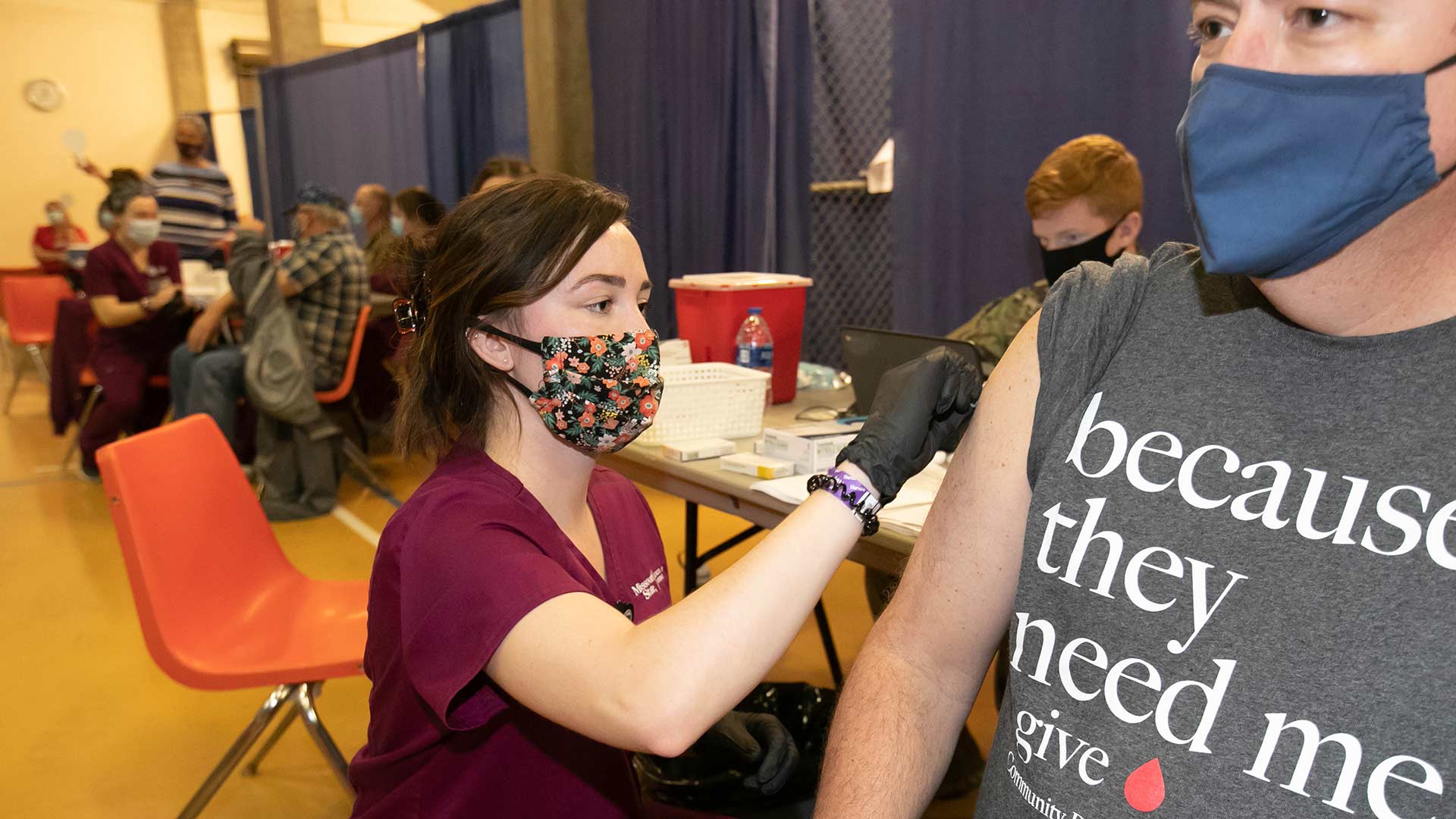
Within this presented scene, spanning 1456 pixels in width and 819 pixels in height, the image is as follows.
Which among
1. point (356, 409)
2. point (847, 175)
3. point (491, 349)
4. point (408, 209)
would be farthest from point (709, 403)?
point (408, 209)

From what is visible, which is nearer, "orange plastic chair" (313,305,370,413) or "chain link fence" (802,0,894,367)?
"chain link fence" (802,0,894,367)

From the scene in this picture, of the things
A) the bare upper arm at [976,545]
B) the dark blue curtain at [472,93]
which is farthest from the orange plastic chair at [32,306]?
the bare upper arm at [976,545]

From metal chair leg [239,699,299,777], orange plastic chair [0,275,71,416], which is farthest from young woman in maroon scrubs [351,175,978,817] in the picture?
orange plastic chair [0,275,71,416]

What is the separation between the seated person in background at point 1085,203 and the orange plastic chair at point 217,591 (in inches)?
65.5

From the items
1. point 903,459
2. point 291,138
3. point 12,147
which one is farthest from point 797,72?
point 12,147

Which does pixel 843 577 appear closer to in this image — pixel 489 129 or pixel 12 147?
pixel 489 129

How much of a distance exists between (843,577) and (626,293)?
252 cm

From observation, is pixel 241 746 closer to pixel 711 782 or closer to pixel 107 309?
pixel 711 782

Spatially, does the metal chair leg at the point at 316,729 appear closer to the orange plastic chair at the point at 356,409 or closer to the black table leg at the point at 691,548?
the black table leg at the point at 691,548

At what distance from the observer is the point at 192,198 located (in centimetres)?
627

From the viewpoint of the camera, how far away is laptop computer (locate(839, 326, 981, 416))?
204 centimetres

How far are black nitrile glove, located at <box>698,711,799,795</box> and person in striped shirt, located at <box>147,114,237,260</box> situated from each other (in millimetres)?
5909

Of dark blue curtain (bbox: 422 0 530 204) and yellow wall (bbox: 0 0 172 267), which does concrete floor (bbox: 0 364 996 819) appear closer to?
dark blue curtain (bbox: 422 0 530 204)

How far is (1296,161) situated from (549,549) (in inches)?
33.3
